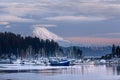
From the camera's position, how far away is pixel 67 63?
15425cm

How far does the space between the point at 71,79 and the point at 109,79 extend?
5273 mm

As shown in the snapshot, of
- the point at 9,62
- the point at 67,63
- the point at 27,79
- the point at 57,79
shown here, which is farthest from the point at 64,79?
the point at 9,62

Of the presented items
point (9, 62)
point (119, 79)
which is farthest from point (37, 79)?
point (9, 62)

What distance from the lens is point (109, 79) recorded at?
68125 millimetres

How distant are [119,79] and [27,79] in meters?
12.8

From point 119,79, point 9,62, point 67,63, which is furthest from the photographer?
point 9,62

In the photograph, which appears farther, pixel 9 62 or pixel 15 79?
pixel 9 62

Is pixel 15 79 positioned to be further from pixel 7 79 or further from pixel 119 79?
pixel 119 79

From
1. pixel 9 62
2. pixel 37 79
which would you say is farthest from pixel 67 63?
pixel 37 79

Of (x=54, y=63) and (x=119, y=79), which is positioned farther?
(x=54, y=63)

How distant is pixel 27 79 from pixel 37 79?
1.53 m

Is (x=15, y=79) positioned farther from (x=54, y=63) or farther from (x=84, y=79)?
(x=54, y=63)

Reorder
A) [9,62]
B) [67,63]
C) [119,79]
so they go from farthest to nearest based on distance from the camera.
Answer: [9,62] < [67,63] < [119,79]

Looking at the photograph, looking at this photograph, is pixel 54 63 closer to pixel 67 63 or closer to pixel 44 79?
pixel 67 63
